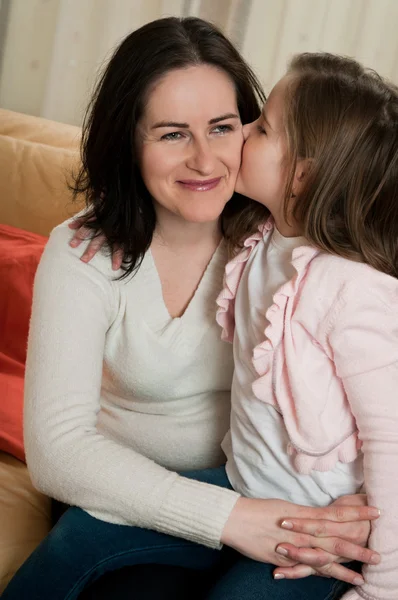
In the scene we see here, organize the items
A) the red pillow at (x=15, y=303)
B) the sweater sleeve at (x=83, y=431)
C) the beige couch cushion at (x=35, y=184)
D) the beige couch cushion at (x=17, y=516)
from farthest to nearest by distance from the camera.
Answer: the beige couch cushion at (x=35, y=184) → the red pillow at (x=15, y=303) → the beige couch cushion at (x=17, y=516) → the sweater sleeve at (x=83, y=431)

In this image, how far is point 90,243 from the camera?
1.65 metres

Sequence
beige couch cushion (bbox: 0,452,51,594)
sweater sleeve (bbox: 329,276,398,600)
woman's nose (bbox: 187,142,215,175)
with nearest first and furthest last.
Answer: sweater sleeve (bbox: 329,276,398,600) < woman's nose (bbox: 187,142,215,175) < beige couch cushion (bbox: 0,452,51,594)

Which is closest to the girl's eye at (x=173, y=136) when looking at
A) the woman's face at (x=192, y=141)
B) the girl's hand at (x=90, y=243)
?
the woman's face at (x=192, y=141)

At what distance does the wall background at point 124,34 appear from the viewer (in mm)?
2939

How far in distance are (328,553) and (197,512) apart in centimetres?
23

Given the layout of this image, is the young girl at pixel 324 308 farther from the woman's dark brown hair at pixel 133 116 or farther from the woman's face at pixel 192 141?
the woman's dark brown hair at pixel 133 116

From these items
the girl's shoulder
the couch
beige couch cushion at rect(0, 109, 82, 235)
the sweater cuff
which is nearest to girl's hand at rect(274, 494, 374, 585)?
the sweater cuff

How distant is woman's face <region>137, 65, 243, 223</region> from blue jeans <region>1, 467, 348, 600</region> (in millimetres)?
599

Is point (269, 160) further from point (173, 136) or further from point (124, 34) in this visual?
point (124, 34)

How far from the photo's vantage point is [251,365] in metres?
1.52

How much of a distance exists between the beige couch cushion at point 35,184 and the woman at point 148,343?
0.53 m

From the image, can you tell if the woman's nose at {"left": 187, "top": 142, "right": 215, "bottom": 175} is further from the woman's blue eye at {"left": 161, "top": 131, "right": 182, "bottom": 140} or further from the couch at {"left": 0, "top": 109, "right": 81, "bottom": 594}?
the couch at {"left": 0, "top": 109, "right": 81, "bottom": 594}

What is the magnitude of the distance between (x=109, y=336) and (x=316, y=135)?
572 mm

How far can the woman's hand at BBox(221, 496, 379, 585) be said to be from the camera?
137 centimetres
